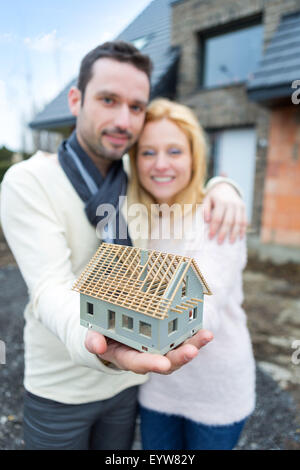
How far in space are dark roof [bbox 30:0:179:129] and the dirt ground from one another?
→ 57.0 inches

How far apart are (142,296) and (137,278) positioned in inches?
0.9

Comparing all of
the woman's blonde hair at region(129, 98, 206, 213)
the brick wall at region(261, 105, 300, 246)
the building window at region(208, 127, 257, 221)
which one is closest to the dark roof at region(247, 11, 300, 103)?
the brick wall at region(261, 105, 300, 246)

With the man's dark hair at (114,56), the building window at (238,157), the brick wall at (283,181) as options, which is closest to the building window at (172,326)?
the man's dark hair at (114,56)

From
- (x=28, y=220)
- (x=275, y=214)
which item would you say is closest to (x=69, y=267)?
(x=28, y=220)

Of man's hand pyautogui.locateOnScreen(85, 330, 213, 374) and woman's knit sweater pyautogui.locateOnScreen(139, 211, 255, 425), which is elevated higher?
man's hand pyautogui.locateOnScreen(85, 330, 213, 374)

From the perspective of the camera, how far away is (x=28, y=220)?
0.71 meters

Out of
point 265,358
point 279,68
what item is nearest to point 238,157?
point 279,68

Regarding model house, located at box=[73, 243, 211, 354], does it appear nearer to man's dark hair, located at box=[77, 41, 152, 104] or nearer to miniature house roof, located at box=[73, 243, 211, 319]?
miniature house roof, located at box=[73, 243, 211, 319]

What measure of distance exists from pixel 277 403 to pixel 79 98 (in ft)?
6.60

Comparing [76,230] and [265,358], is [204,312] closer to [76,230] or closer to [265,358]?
[76,230]

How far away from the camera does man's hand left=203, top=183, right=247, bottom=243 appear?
2.30 ft

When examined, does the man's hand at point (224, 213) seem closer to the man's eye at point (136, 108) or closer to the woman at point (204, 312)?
the woman at point (204, 312)

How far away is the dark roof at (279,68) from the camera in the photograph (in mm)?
2639

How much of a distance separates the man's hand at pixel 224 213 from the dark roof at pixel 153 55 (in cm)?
28
